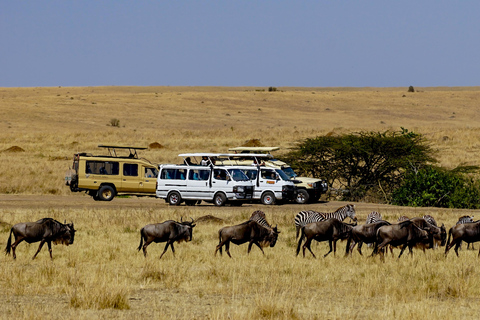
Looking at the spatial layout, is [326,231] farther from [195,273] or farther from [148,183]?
[148,183]

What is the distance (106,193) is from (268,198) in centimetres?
804

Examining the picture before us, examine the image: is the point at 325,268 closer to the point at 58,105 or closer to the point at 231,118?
the point at 231,118

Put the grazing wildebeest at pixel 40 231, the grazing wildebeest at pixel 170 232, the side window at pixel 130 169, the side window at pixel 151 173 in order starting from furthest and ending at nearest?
the side window at pixel 151 173
the side window at pixel 130 169
the grazing wildebeest at pixel 170 232
the grazing wildebeest at pixel 40 231

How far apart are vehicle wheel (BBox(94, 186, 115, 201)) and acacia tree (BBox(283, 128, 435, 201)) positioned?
1128 cm

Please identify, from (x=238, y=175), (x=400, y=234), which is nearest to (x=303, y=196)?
(x=238, y=175)

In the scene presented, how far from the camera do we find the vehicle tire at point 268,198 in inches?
1375

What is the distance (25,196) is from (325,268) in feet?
82.9

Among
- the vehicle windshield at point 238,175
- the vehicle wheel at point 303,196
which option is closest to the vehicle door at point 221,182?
the vehicle windshield at point 238,175

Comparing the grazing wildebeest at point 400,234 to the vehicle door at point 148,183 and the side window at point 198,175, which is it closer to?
the side window at point 198,175

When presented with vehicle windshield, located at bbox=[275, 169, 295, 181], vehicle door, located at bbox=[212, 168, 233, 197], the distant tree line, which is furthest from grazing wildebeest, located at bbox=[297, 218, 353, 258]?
the distant tree line

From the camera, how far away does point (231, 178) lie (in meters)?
34.1

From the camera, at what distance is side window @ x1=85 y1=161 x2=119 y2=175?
1395 inches

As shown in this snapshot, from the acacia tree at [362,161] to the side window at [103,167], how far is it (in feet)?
36.2

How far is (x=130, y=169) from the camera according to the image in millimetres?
35719
